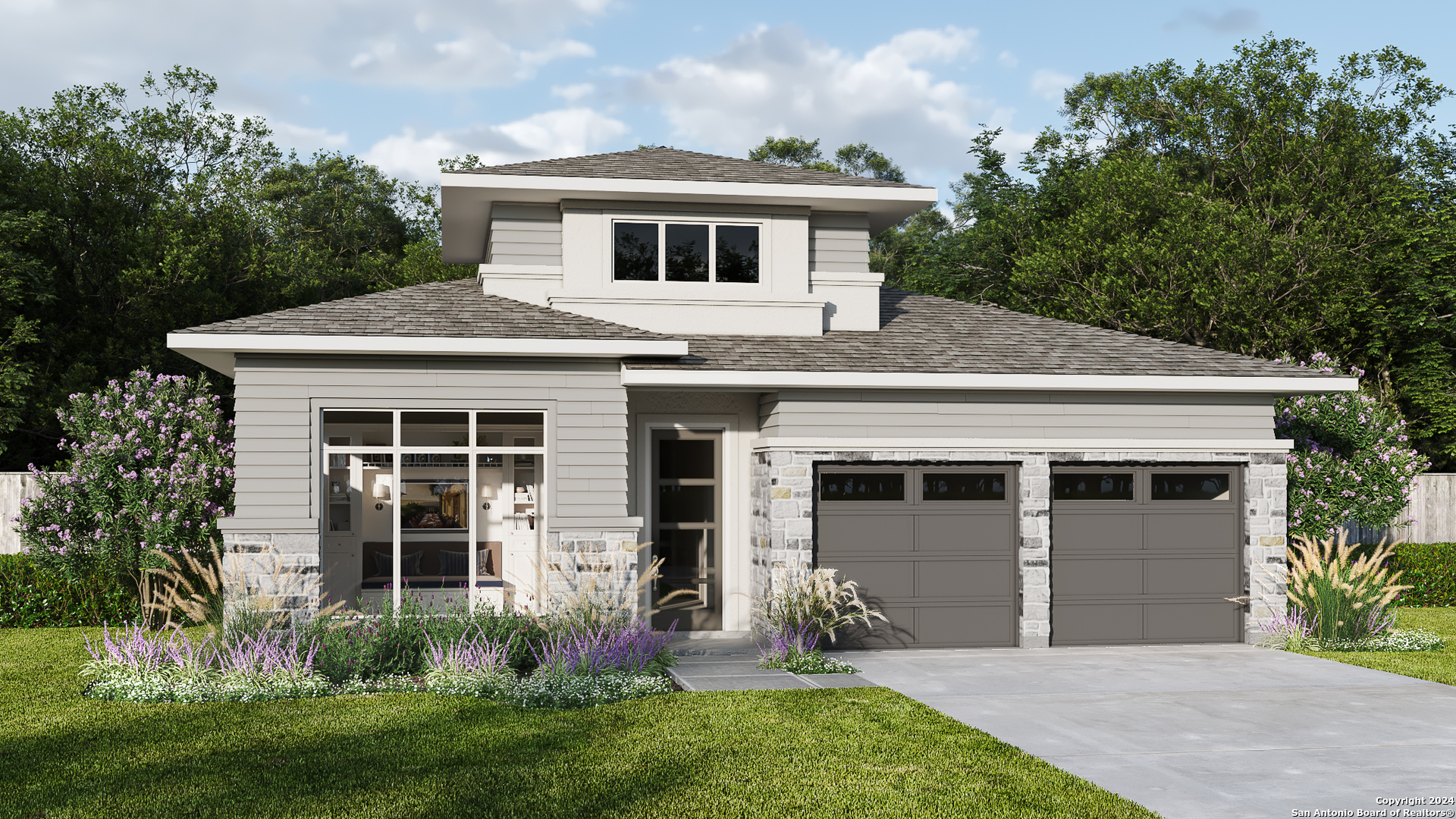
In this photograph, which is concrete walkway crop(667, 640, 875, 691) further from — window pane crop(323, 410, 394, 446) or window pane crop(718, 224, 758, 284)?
window pane crop(718, 224, 758, 284)

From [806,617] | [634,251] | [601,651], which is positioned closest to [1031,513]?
[806,617]

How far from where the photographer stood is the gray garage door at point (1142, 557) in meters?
12.9

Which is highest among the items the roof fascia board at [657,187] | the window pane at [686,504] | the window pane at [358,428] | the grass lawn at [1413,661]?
the roof fascia board at [657,187]

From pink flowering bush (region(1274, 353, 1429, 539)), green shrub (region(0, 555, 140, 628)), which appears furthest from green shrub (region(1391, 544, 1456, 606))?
green shrub (region(0, 555, 140, 628))

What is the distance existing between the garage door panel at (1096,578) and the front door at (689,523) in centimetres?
392

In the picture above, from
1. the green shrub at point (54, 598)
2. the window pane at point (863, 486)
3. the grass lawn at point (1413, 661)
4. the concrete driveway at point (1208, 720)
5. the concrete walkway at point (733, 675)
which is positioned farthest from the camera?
the green shrub at point (54, 598)

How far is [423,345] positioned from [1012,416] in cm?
651

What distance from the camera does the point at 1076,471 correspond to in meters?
13.0

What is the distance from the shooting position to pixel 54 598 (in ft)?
49.7

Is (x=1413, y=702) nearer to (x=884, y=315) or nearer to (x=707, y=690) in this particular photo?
(x=707, y=690)

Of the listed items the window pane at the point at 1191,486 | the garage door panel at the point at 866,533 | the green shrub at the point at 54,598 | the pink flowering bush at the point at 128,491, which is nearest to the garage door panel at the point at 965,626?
the garage door panel at the point at 866,533

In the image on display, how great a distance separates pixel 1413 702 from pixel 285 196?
117 feet

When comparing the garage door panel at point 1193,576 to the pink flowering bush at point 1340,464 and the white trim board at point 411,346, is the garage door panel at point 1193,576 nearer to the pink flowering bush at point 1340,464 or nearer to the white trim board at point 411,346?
the pink flowering bush at point 1340,464

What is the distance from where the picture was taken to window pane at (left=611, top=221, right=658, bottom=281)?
1400cm
